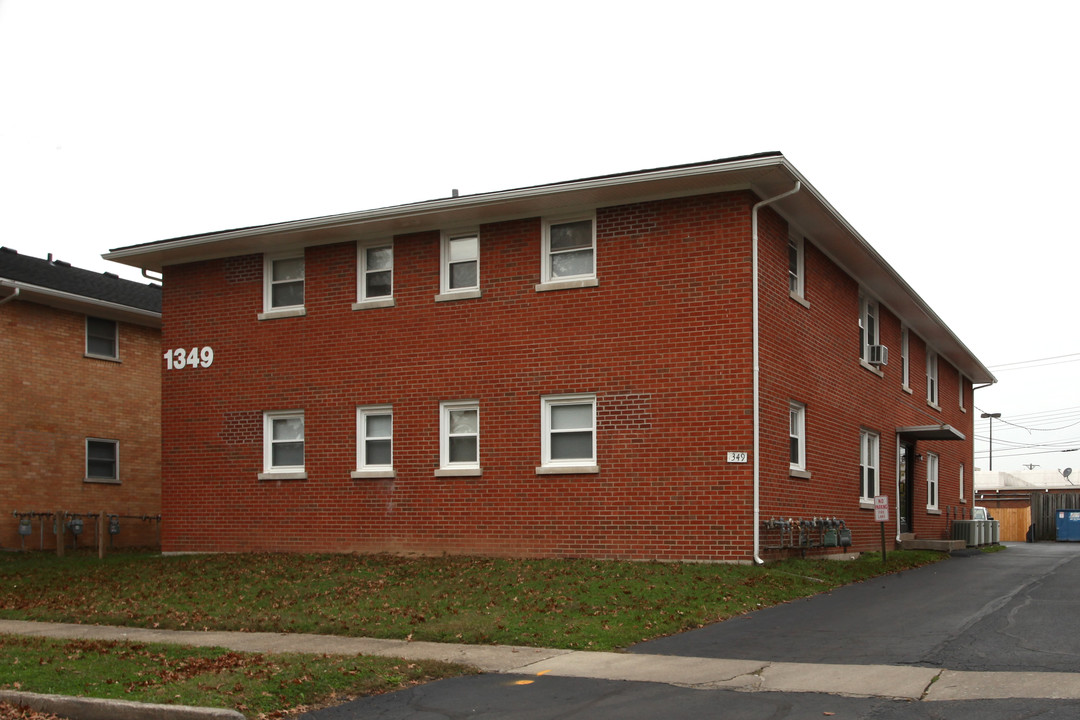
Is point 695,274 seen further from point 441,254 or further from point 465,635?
point 465,635

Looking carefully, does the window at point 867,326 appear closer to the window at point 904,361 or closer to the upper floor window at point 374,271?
the window at point 904,361

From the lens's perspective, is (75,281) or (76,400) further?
(75,281)

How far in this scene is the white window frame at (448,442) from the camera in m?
20.0

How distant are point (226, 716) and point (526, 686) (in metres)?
2.51

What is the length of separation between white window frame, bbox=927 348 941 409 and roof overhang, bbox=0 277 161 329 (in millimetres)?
21229

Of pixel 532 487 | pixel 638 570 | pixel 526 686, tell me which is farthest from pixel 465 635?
pixel 532 487

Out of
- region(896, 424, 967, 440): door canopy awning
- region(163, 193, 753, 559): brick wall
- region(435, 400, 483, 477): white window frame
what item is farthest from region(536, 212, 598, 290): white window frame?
region(896, 424, 967, 440): door canopy awning

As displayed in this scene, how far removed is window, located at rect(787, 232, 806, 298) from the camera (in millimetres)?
20625

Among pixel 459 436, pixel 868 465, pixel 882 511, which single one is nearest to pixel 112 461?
pixel 459 436

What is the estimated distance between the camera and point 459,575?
16.7 meters

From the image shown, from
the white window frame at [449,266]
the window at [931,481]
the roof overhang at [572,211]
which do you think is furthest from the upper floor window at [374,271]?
the window at [931,481]

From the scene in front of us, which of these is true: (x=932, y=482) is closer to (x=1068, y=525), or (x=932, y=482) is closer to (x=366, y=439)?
(x=1068, y=525)

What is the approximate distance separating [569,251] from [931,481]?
17088 millimetres

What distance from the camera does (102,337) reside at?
1120 inches
